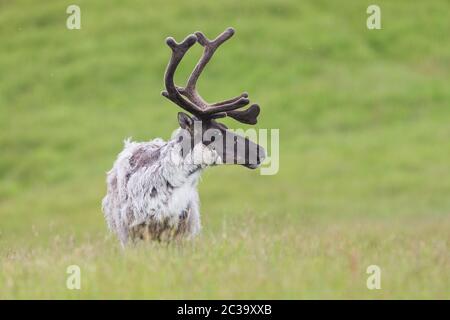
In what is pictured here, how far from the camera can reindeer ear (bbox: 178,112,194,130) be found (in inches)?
405

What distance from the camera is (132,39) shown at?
45656mm

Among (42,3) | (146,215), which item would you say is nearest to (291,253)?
(146,215)

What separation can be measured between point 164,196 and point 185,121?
2.92 feet

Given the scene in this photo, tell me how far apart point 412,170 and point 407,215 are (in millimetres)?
5727

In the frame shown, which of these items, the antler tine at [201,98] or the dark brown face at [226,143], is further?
the antler tine at [201,98]

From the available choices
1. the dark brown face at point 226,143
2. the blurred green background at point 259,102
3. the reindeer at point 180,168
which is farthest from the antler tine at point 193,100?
the blurred green background at point 259,102

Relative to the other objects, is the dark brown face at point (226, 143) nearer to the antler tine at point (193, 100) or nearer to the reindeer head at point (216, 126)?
the reindeer head at point (216, 126)

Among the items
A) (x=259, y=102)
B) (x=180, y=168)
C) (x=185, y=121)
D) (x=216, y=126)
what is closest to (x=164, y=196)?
(x=180, y=168)

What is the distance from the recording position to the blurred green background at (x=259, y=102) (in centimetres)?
3025

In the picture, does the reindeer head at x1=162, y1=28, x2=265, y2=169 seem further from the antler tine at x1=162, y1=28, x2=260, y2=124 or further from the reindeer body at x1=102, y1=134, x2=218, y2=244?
the reindeer body at x1=102, y1=134, x2=218, y2=244

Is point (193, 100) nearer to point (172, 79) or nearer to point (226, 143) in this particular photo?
point (172, 79)

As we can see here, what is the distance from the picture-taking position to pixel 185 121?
1032cm
